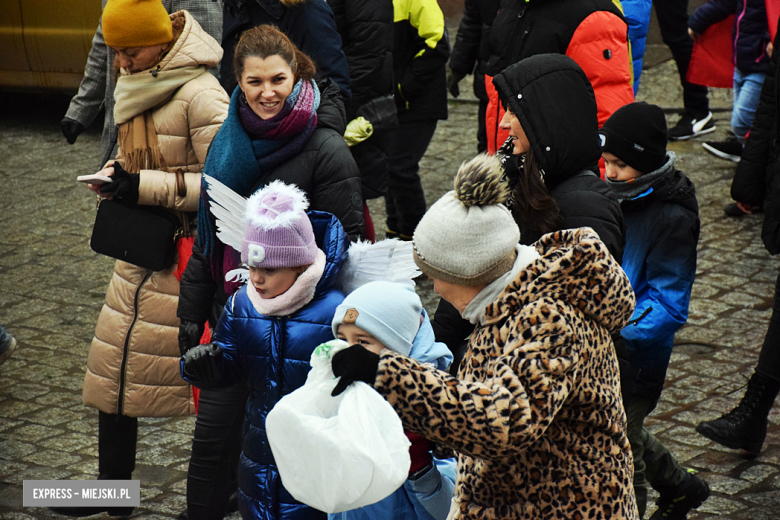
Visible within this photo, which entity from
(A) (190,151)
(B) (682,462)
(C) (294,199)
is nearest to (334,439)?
(C) (294,199)

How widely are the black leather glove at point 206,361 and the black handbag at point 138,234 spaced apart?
0.93 m

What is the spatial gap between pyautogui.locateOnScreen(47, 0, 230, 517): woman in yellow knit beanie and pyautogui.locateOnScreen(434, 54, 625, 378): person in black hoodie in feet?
4.70

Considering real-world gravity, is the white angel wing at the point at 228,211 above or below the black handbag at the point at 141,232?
above

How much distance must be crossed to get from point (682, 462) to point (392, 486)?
273cm

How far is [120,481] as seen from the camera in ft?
14.2

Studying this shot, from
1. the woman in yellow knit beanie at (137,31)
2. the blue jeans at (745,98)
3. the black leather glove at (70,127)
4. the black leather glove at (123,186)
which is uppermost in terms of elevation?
the woman in yellow knit beanie at (137,31)

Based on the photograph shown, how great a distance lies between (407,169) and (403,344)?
376 centimetres

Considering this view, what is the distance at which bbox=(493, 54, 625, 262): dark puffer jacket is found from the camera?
3135 millimetres

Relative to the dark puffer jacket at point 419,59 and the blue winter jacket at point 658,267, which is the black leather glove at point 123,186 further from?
the dark puffer jacket at point 419,59

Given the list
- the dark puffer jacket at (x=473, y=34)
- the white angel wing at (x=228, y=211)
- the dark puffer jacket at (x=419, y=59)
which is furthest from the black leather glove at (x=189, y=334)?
the dark puffer jacket at (x=473, y=34)

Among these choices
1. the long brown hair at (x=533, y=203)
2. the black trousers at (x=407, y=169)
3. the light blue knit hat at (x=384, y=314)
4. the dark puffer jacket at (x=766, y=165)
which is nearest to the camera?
the light blue knit hat at (x=384, y=314)

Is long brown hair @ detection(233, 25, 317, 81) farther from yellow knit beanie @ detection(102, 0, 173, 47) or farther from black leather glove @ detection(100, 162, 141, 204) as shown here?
black leather glove @ detection(100, 162, 141, 204)

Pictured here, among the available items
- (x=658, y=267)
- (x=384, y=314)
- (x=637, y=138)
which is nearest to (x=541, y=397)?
(x=384, y=314)

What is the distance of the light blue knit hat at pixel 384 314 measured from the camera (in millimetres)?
2803
